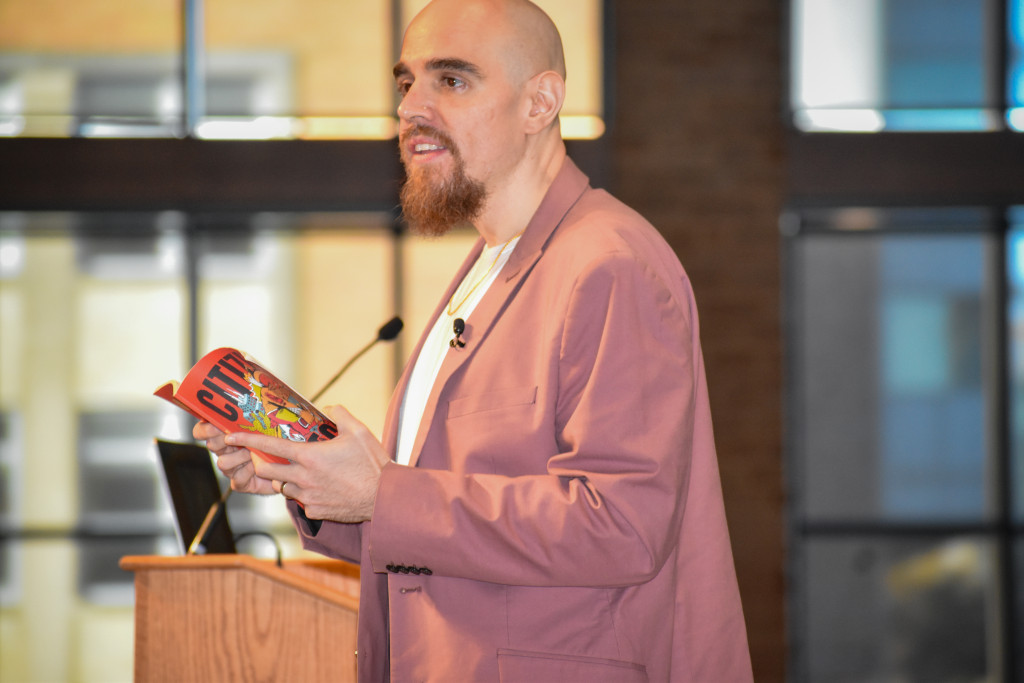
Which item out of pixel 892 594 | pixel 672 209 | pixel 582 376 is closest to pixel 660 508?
pixel 582 376

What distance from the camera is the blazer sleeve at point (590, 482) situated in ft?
3.88

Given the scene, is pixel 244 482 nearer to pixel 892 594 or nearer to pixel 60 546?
pixel 60 546

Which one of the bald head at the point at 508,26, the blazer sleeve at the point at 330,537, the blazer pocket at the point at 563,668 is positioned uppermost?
the bald head at the point at 508,26

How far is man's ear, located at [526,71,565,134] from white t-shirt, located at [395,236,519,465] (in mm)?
189

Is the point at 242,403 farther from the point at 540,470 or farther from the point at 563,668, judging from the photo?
the point at 563,668

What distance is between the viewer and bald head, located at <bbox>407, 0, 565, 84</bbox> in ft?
4.87

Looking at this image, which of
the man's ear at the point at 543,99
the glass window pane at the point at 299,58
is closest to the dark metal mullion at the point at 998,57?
the glass window pane at the point at 299,58

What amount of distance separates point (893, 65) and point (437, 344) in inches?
170

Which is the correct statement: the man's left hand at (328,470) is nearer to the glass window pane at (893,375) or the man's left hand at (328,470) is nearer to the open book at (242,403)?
the open book at (242,403)

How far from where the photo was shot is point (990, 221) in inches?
198

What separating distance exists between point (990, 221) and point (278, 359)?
3.74 meters

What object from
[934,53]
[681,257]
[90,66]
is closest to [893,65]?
[934,53]

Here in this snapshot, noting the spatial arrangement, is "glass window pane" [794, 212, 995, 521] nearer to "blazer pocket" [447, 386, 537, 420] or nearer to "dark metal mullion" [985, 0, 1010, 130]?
"dark metal mullion" [985, 0, 1010, 130]

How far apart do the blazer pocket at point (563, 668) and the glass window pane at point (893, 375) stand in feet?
12.9
